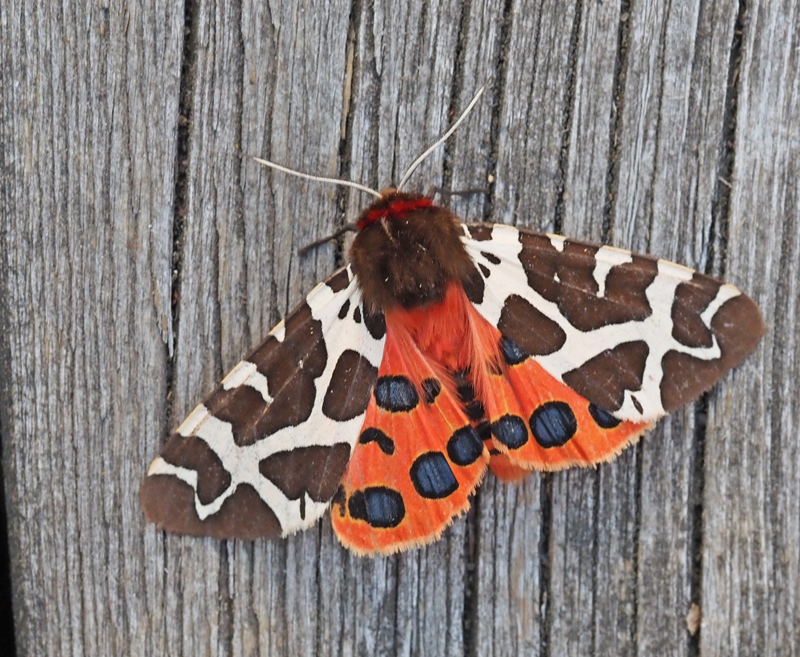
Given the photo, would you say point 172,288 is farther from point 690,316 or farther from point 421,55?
point 690,316

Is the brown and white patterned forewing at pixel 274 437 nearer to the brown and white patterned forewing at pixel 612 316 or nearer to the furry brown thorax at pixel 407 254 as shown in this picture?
the furry brown thorax at pixel 407 254

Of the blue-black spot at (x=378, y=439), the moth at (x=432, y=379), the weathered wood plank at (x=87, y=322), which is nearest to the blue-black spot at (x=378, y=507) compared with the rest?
the moth at (x=432, y=379)

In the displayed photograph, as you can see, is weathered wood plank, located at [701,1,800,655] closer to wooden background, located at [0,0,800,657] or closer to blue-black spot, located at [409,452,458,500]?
wooden background, located at [0,0,800,657]

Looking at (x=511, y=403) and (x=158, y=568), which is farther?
(x=158, y=568)

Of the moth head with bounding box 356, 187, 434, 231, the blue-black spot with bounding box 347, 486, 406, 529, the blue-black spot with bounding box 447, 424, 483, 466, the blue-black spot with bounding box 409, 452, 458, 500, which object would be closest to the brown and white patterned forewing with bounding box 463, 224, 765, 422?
the moth head with bounding box 356, 187, 434, 231

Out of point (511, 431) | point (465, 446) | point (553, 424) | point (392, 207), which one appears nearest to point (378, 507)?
point (465, 446)

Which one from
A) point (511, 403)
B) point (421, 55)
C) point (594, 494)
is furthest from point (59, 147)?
point (594, 494)
